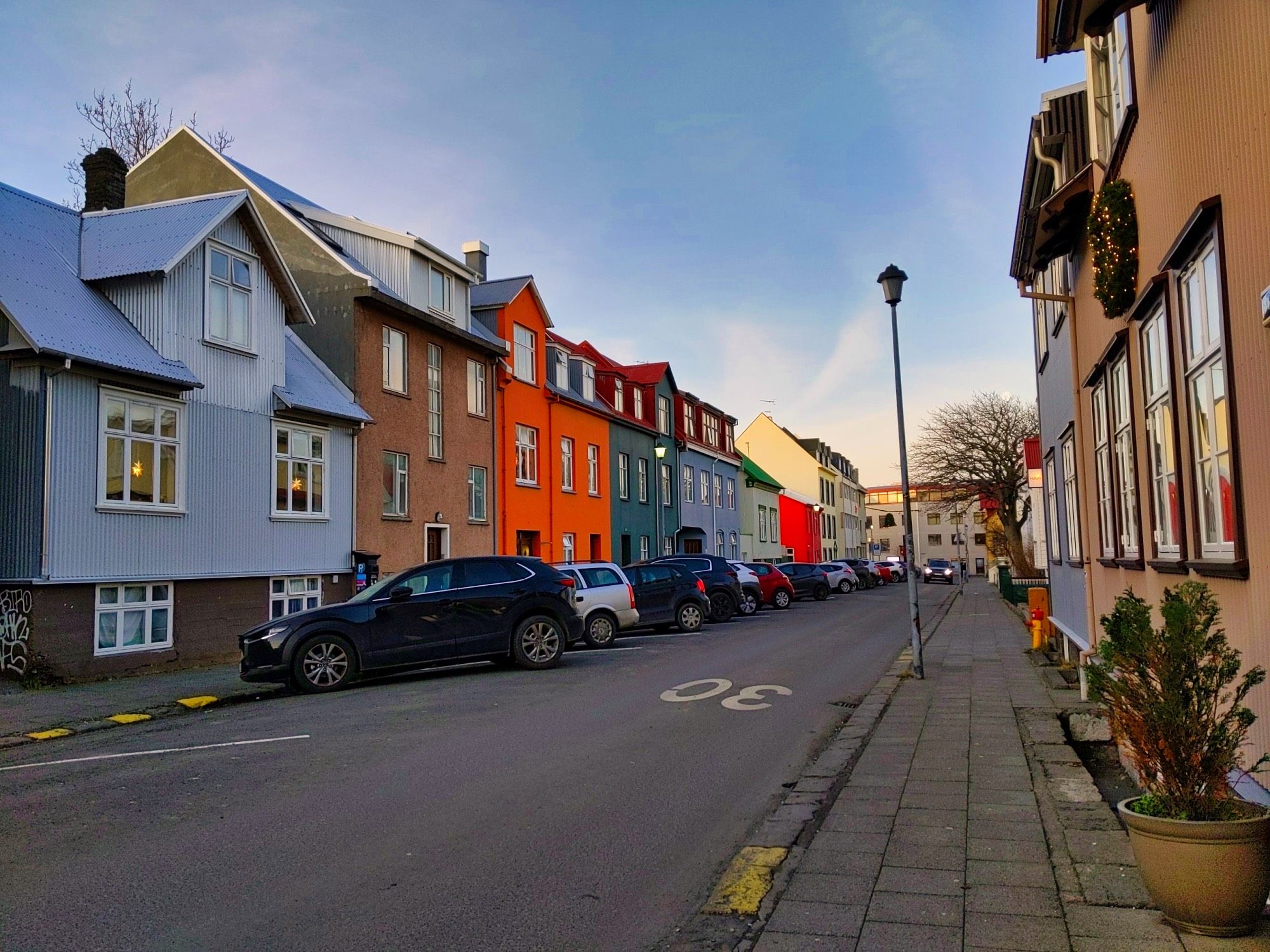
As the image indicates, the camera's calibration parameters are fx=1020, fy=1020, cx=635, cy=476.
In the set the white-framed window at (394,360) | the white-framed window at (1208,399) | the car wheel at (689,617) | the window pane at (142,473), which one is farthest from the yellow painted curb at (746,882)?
the white-framed window at (394,360)

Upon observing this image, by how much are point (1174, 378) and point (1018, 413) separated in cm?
4448

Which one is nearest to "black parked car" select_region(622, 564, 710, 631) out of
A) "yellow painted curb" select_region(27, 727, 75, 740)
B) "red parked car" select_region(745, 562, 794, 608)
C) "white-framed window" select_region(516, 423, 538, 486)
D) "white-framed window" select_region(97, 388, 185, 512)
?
"white-framed window" select_region(516, 423, 538, 486)

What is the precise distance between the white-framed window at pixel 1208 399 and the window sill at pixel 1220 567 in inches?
2.8

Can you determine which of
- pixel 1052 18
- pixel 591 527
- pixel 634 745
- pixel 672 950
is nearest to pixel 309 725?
pixel 634 745

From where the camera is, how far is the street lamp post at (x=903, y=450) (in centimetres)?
1329

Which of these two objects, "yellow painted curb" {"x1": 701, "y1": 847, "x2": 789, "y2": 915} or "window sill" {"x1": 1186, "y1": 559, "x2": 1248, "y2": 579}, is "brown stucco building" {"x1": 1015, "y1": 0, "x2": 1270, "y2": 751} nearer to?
"window sill" {"x1": 1186, "y1": 559, "x2": 1248, "y2": 579}

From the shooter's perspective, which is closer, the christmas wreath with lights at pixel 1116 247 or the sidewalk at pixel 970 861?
the sidewalk at pixel 970 861

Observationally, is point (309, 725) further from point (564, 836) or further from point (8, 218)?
point (8, 218)

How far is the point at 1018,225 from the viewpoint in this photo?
14641 mm

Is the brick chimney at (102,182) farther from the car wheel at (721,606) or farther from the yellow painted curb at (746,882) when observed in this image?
the yellow painted curb at (746,882)

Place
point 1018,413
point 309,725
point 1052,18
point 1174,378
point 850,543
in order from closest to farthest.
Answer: point 1174,378 → point 1052,18 → point 309,725 → point 1018,413 → point 850,543

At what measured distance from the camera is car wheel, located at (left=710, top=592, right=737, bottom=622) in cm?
2688

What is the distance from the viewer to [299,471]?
63.8ft

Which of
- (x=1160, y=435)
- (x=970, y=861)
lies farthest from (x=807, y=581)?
(x=970, y=861)
